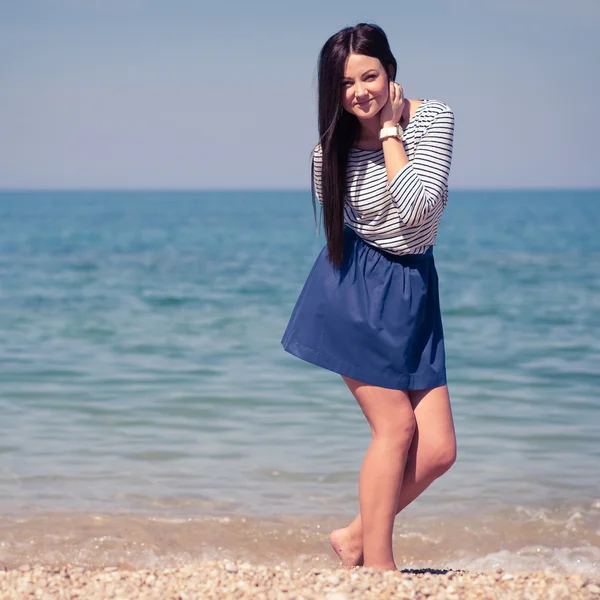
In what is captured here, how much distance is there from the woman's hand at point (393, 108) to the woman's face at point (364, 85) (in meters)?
0.02

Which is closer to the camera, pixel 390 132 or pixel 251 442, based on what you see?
pixel 390 132

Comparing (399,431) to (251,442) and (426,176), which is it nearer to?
(426,176)

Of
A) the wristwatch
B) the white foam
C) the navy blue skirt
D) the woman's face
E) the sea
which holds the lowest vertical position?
the sea

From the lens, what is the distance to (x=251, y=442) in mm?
6574

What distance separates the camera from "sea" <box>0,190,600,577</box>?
493 centimetres

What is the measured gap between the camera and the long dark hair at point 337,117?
3096mm

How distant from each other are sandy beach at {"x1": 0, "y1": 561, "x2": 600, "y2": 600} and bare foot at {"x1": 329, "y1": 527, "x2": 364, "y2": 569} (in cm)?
22

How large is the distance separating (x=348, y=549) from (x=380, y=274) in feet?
3.41

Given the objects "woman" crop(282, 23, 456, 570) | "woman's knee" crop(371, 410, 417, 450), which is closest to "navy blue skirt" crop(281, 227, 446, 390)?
"woman" crop(282, 23, 456, 570)

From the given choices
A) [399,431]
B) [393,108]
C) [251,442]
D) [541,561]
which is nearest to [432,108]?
[393,108]

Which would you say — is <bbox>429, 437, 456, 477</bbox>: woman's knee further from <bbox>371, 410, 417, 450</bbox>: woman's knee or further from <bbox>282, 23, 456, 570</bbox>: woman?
<bbox>371, 410, 417, 450</bbox>: woman's knee

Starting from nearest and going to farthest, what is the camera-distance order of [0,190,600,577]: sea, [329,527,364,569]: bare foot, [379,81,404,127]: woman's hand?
1. [379,81,404,127]: woman's hand
2. [329,527,364,569]: bare foot
3. [0,190,600,577]: sea

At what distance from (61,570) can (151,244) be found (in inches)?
1156

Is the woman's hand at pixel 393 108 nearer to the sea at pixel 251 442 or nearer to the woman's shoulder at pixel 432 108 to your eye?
the woman's shoulder at pixel 432 108
